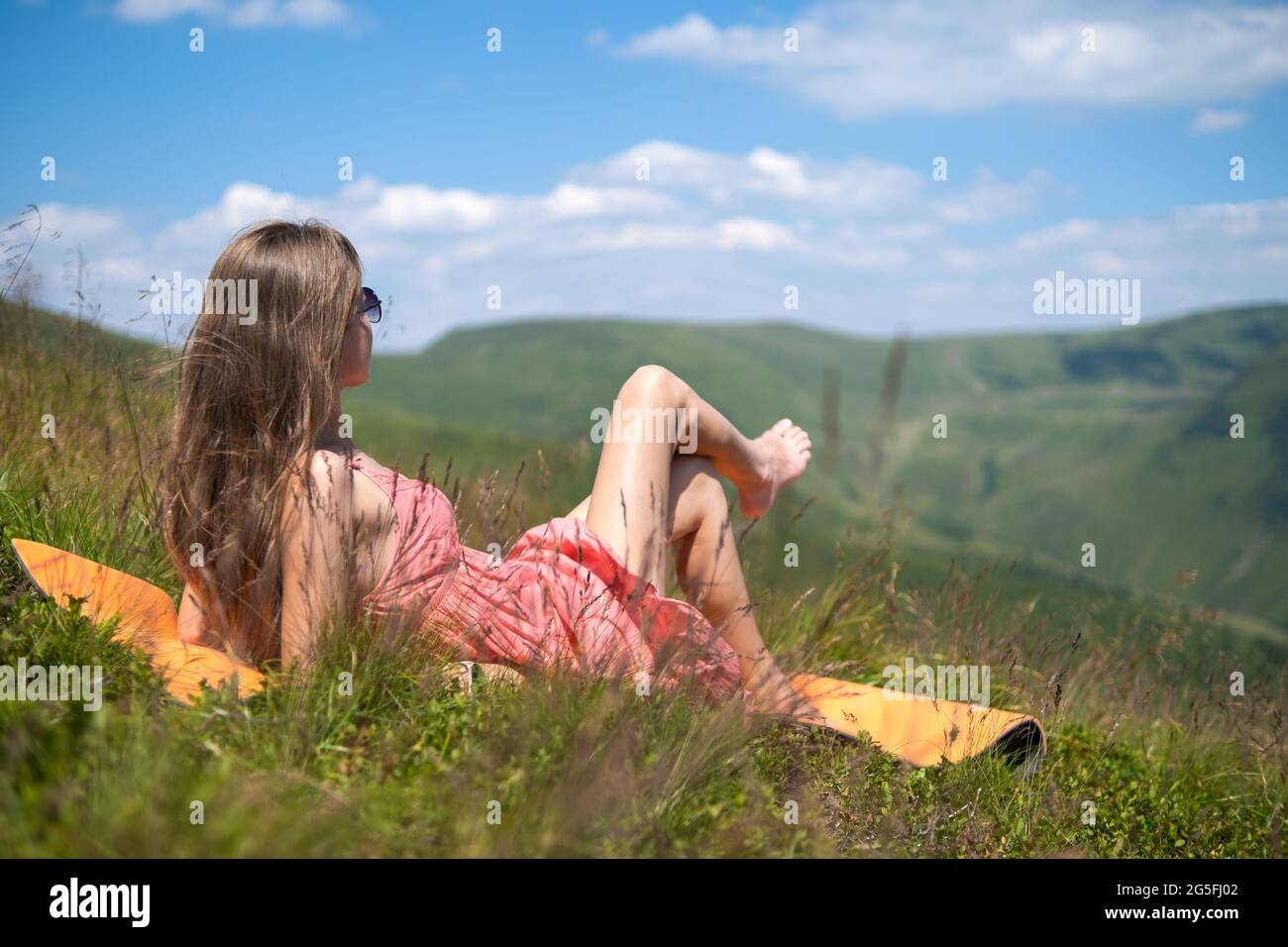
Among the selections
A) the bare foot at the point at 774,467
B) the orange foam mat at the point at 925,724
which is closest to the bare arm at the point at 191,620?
the orange foam mat at the point at 925,724

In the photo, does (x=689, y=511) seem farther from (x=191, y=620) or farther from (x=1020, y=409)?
(x=1020, y=409)

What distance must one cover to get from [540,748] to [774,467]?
2.06 metres

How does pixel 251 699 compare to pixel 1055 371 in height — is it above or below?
below

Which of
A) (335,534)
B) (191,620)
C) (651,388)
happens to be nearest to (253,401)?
(335,534)

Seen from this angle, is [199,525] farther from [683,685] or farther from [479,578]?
[683,685]

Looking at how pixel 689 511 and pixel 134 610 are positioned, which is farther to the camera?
pixel 689 511

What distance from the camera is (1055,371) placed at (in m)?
165

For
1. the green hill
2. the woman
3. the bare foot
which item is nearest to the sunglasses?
the woman

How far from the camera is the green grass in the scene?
81.9 inches

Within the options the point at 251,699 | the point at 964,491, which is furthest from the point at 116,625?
the point at 964,491

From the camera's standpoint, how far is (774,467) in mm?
4266

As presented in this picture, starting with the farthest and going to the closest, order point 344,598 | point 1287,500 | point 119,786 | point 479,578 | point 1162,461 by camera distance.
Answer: point 1162,461 → point 1287,500 → point 479,578 → point 344,598 → point 119,786

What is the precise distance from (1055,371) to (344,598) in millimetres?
178005

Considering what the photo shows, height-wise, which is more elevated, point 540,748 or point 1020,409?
point 1020,409
